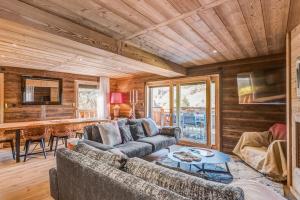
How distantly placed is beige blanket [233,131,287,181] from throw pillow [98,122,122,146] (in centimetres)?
257

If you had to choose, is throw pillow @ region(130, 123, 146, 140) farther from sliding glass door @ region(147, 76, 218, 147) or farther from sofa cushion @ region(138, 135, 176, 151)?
sliding glass door @ region(147, 76, 218, 147)

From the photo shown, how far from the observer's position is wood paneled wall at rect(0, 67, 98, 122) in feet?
16.1

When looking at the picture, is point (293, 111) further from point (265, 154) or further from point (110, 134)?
point (110, 134)

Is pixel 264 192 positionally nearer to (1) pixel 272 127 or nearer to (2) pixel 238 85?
(1) pixel 272 127

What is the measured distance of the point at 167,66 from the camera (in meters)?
4.32

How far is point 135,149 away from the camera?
3.24 metres

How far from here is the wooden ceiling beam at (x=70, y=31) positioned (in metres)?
1.77

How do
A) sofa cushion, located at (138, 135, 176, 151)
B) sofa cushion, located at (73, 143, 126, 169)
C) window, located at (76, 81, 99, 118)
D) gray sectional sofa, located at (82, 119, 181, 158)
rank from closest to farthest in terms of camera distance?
sofa cushion, located at (73, 143, 126, 169) → gray sectional sofa, located at (82, 119, 181, 158) → sofa cushion, located at (138, 135, 176, 151) → window, located at (76, 81, 99, 118)

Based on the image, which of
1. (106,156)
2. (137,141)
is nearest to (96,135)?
(137,141)

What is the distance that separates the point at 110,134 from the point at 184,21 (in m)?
2.38

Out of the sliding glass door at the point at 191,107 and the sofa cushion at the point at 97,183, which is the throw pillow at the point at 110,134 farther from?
the sliding glass door at the point at 191,107

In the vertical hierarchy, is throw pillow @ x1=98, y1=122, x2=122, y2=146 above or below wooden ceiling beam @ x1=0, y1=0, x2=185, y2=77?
below

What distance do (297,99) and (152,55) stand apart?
8.55 feet

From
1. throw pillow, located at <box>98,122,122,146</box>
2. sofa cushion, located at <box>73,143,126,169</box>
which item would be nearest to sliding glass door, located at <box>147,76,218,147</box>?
throw pillow, located at <box>98,122,122,146</box>
